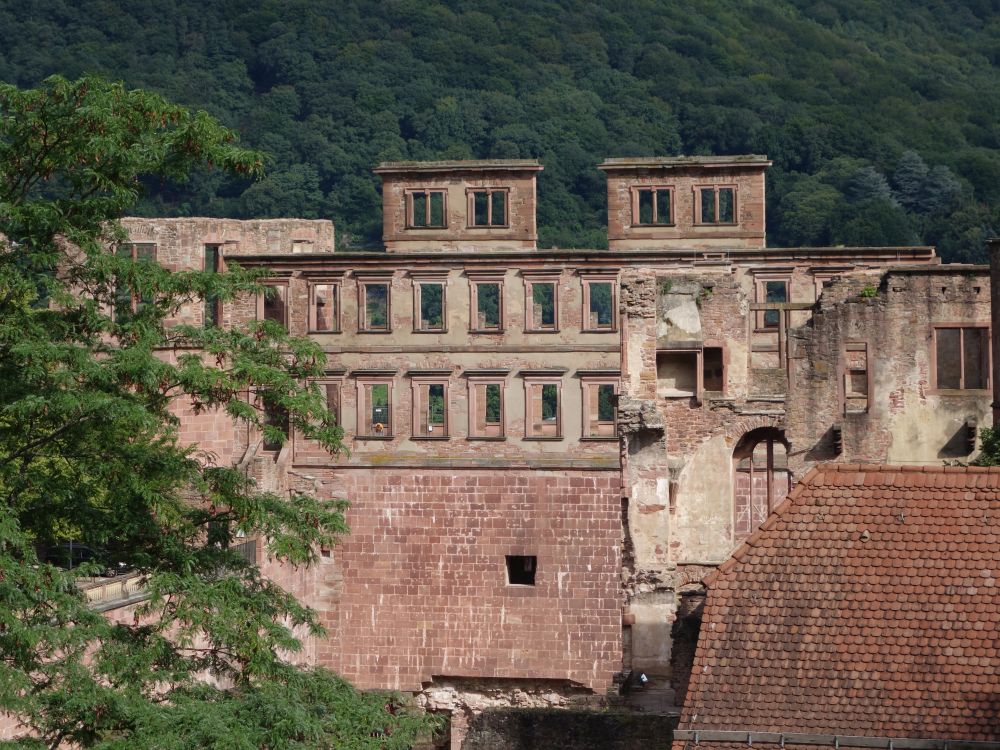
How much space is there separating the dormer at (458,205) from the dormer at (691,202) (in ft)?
7.07

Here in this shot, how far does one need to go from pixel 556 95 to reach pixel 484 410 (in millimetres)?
49759

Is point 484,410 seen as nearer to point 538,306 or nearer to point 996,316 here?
point 538,306

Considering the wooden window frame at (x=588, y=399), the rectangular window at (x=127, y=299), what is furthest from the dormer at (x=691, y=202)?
the rectangular window at (x=127, y=299)

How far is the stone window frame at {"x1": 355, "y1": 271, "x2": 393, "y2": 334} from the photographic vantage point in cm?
5003

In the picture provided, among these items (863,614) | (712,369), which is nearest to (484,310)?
(712,369)

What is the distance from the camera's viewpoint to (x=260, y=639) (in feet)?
62.8

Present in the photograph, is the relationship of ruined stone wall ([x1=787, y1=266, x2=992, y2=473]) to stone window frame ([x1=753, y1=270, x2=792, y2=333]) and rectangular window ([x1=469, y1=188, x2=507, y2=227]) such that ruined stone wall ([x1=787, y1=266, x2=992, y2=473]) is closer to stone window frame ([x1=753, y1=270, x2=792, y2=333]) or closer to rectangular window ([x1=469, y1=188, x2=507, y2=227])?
stone window frame ([x1=753, y1=270, x2=792, y2=333])

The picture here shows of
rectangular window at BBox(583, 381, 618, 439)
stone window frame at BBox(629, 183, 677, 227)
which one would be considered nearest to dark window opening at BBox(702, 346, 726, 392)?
rectangular window at BBox(583, 381, 618, 439)

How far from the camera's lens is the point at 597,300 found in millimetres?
50156

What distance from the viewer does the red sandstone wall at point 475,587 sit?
139 feet

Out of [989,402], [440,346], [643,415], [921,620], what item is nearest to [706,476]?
[643,415]

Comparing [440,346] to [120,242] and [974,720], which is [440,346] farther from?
[974,720]

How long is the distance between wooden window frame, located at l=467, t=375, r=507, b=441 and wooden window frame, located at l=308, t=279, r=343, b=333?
3.39 m

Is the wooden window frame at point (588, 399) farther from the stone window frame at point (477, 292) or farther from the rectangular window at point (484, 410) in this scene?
the stone window frame at point (477, 292)
